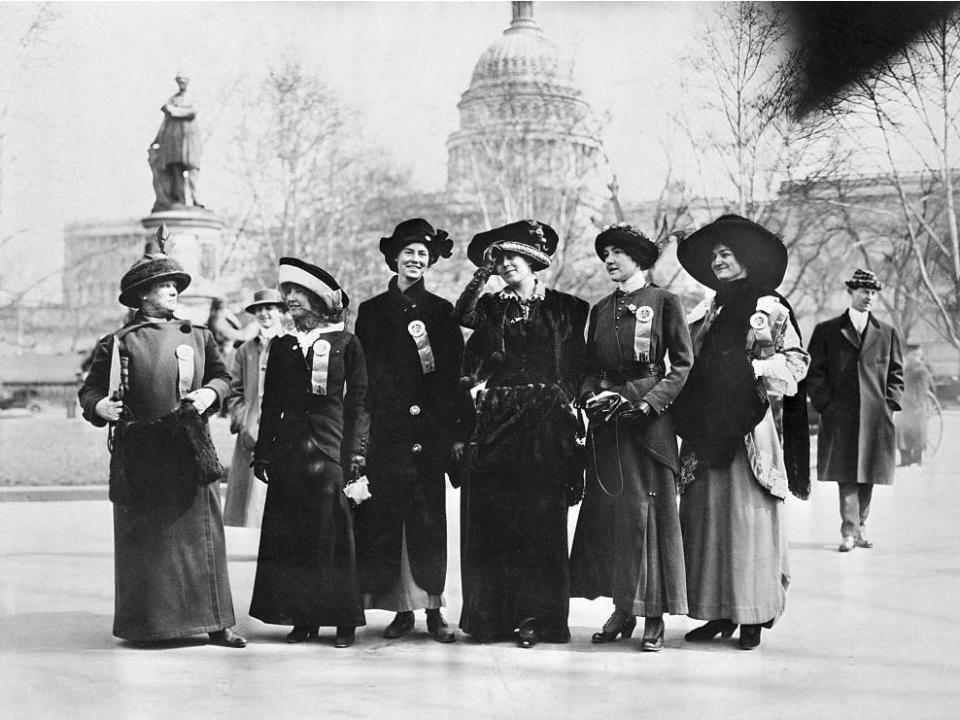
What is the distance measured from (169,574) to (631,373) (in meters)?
2.31

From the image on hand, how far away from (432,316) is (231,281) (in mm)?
13771

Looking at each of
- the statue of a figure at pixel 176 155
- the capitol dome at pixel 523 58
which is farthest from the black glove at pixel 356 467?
the statue of a figure at pixel 176 155

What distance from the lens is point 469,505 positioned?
5625 mm

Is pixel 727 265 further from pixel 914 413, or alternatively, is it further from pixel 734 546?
pixel 914 413

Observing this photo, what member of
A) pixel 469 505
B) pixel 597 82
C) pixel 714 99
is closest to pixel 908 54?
pixel 714 99

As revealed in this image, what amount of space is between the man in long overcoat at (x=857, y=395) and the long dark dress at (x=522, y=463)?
352cm

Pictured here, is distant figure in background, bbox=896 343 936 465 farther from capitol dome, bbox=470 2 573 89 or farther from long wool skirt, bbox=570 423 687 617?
long wool skirt, bbox=570 423 687 617

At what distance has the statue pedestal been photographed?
12.5 metres

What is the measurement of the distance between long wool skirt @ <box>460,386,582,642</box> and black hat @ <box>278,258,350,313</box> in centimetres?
89

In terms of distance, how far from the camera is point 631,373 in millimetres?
5508

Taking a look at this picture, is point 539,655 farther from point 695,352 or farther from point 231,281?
point 231,281

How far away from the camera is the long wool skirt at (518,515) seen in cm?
546

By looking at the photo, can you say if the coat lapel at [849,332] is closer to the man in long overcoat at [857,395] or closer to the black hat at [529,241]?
the man in long overcoat at [857,395]

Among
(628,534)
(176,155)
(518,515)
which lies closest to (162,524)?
(518,515)
